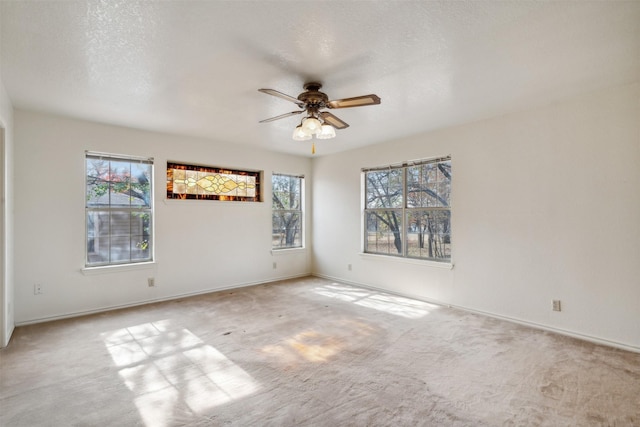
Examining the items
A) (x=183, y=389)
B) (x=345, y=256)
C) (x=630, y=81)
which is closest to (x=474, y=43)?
(x=630, y=81)

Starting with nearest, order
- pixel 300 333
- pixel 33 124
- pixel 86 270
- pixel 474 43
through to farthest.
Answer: pixel 474 43 < pixel 300 333 < pixel 33 124 < pixel 86 270

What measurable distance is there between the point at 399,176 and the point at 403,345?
2.75m

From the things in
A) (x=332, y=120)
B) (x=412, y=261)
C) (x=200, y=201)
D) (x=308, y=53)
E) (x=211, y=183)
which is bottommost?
(x=412, y=261)

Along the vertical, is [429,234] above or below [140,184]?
below

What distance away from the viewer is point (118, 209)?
169 inches

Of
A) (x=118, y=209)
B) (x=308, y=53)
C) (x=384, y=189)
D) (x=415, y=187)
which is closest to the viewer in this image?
(x=308, y=53)

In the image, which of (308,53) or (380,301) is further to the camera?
(380,301)

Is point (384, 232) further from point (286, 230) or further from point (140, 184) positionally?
point (140, 184)

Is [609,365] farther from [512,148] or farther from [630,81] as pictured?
[630,81]

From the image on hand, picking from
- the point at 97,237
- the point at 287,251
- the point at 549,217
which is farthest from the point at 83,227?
the point at 549,217

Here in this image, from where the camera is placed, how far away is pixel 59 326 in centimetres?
355

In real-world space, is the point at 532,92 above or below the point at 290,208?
above

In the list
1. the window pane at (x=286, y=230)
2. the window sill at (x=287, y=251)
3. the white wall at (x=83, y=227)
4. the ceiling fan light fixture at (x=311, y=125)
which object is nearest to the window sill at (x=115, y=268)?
the white wall at (x=83, y=227)

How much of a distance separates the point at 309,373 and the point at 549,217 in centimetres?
299
